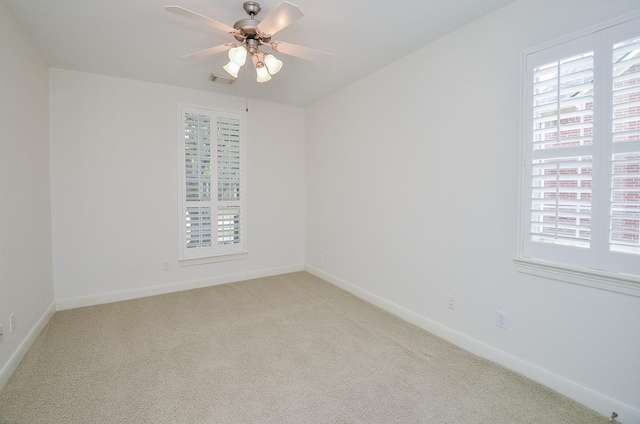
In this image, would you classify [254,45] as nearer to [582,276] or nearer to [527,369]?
[582,276]

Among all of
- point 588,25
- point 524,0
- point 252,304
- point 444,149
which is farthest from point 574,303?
point 252,304

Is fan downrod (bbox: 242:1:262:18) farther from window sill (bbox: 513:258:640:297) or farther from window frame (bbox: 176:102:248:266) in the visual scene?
window sill (bbox: 513:258:640:297)

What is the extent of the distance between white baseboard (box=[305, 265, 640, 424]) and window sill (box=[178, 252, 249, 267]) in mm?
2146

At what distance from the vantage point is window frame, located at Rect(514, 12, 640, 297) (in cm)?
168

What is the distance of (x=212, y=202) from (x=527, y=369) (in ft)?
12.5

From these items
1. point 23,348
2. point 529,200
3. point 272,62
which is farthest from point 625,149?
point 23,348

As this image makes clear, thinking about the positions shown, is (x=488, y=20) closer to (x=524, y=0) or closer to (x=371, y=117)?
(x=524, y=0)

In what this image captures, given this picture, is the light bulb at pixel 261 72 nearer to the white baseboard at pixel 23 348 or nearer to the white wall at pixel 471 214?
the white wall at pixel 471 214

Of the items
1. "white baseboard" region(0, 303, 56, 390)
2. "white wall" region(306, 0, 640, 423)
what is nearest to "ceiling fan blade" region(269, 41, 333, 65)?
"white wall" region(306, 0, 640, 423)

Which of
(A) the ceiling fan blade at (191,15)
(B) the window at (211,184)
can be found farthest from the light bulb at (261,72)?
(B) the window at (211,184)

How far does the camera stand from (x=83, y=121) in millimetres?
3393

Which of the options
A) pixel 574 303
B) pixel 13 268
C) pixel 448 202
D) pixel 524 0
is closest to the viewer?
pixel 574 303

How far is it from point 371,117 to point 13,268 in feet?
11.6

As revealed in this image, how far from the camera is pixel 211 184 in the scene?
411cm
